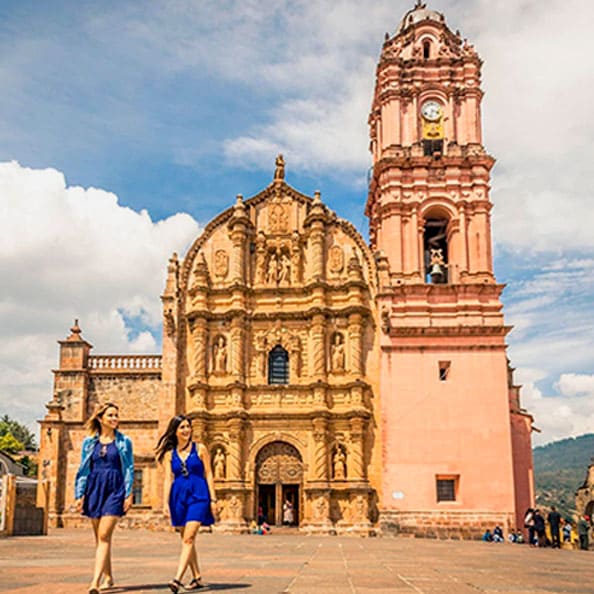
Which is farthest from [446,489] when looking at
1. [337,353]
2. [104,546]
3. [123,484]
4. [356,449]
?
[104,546]

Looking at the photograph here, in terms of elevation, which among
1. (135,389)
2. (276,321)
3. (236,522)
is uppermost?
(276,321)

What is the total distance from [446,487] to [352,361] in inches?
249

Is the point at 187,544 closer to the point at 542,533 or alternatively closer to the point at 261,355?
the point at 542,533

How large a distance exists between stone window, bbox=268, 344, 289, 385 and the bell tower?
4243 mm

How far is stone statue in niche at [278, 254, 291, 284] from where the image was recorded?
3512 centimetres

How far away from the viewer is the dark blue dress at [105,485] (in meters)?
8.18

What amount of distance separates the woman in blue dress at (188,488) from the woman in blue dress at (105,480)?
448 millimetres

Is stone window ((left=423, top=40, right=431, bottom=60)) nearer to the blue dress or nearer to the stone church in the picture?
the stone church

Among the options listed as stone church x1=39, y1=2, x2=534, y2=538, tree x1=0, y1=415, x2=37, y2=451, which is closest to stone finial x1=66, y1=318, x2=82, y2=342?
stone church x1=39, y1=2, x2=534, y2=538

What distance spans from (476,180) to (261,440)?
14.9m

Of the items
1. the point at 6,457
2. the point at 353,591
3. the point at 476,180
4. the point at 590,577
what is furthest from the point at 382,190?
the point at 353,591

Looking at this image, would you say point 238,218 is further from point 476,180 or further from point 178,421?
point 178,421

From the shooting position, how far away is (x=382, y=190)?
35656 mm

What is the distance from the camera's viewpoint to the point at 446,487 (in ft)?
104
